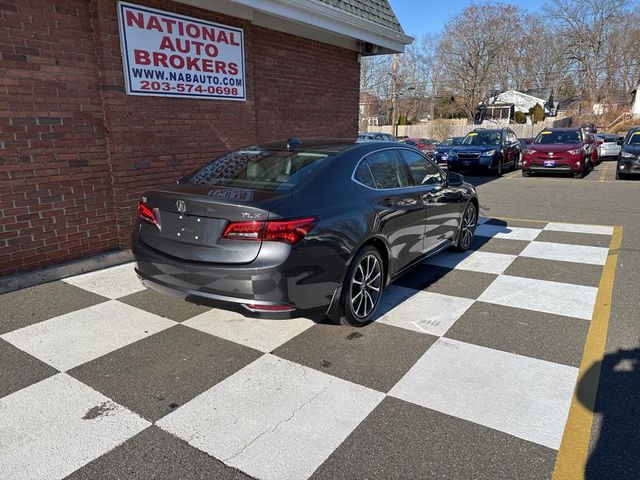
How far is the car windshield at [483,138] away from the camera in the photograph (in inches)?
656

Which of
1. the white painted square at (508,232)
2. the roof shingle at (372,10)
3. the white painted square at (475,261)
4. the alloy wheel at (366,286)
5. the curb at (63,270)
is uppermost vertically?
the roof shingle at (372,10)

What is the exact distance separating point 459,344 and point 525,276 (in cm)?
195

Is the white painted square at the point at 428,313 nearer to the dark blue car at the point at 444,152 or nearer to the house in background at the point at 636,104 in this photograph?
the dark blue car at the point at 444,152

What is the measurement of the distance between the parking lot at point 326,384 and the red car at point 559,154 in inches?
414

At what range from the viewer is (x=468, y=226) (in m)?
5.93

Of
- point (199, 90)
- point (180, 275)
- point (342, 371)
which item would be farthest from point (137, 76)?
point (342, 371)

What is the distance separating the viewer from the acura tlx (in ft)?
9.86

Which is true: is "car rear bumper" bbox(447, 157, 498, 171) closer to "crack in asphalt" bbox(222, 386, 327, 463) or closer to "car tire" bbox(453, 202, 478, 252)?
"car tire" bbox(453, 202, 478, 252)

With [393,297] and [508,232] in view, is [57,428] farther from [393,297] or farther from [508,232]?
[508,232]

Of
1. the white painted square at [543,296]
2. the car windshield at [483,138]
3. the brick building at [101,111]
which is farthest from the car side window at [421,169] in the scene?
the car windshield at [483,138]

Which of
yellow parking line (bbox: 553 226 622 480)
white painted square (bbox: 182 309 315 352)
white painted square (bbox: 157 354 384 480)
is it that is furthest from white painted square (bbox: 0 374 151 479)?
yellow parking line (bbox: 553 226 622 480)

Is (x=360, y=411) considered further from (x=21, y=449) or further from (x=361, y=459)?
(x=21, y=449)

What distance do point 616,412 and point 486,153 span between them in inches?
551

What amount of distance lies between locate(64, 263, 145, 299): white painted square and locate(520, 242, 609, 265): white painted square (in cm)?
468
